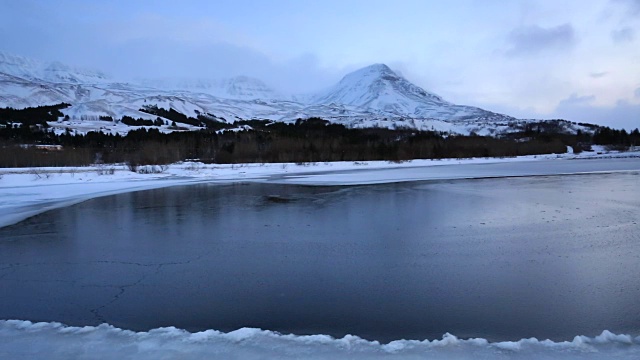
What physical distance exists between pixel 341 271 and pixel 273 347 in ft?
8.46

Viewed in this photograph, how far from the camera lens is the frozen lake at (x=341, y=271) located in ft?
15.4

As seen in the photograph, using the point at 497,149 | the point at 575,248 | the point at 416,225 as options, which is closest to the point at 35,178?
the point at 416,225

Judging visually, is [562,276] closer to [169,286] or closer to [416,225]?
[416,225]

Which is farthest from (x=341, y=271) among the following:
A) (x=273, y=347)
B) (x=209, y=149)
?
(x=209, y=149)

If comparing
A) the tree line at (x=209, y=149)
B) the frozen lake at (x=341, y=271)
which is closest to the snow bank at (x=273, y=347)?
the frozen lake at (x=341, y=271)

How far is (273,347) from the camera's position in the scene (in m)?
4.00

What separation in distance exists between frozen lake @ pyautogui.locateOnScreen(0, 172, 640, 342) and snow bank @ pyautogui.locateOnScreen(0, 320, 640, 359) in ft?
0.82

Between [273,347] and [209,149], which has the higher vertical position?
[209,149]

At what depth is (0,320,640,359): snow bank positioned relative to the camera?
3822mm

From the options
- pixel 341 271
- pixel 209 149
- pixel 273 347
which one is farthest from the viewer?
pixel 209 149

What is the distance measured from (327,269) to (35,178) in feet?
77.2

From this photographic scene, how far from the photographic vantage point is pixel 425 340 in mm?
4090

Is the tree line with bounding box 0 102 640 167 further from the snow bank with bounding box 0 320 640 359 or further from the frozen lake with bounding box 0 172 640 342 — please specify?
the snow bank with bounding box 0 320 640 359

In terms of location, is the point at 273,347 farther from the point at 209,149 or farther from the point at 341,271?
the point at 209,149
